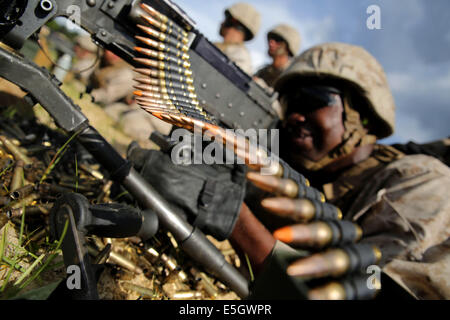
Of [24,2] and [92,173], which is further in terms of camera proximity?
[92,173]

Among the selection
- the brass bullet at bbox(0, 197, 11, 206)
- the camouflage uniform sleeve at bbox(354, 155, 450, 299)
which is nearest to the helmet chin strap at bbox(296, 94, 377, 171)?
the camouflage uniform sleeve at bbox(354, 155, 450, 299)

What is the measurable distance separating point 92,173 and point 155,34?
5.75ft

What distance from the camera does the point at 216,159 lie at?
2.62m

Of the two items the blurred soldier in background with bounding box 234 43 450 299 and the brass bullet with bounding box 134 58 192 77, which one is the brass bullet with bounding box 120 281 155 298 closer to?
the blurred soldier in background with bounding box 234 43 450 299

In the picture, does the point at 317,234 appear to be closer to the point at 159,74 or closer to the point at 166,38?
the point at 159,74

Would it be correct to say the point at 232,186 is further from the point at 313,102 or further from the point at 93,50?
the point at 93,50

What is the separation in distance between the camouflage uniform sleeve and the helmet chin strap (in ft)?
2.22

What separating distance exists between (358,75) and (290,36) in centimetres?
719

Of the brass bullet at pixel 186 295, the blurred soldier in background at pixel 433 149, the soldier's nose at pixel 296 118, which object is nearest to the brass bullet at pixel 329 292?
the brass bullet at pixel 186 295

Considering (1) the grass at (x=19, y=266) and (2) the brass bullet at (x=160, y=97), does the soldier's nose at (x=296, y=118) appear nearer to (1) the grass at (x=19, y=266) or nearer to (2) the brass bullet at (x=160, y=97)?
(2) the brass bullet at (x=160, y=97)

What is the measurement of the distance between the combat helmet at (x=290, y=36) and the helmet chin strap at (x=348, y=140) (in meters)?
7.06

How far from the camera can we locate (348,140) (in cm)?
336
